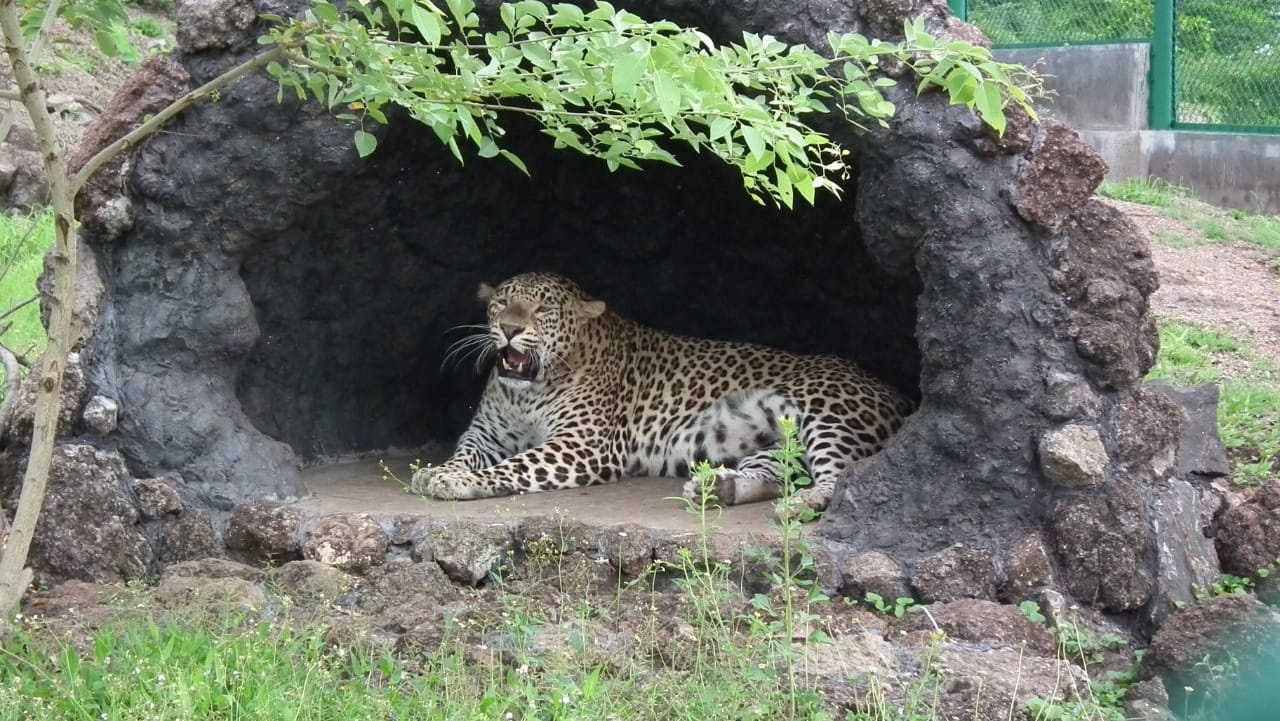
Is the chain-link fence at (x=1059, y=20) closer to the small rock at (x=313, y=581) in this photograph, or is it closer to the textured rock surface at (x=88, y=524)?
the small rock at (x=313, y=581)

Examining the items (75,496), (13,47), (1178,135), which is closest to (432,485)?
(75,496)

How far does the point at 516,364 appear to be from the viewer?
896 cm

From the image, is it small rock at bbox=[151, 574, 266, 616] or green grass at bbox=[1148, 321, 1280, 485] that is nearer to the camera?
small rock at bbox=[151, 574, 266, 616]

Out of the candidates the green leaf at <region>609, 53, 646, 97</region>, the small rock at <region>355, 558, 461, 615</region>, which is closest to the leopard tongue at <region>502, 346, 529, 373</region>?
the small rock at <region>355, 558, 461, 615</region>

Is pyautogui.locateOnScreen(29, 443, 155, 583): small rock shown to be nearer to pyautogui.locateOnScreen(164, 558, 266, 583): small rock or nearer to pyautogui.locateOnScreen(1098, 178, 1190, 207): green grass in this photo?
pyautogui.locateOnScreen(164, 558, 266, 583): small rock

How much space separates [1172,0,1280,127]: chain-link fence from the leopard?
6.45 metres

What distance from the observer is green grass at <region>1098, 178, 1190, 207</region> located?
13156 millimetres

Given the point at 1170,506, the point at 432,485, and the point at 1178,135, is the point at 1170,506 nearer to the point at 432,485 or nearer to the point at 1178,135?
the point at 432,485

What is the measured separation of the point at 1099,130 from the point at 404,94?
1071 centimetres

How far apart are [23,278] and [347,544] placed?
501 cm

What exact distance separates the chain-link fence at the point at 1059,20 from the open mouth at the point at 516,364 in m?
7.13

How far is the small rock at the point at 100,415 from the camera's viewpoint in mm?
6688

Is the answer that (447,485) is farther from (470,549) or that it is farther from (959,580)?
(959,580)

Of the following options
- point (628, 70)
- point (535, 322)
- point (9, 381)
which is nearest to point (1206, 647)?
point (628, 70)
